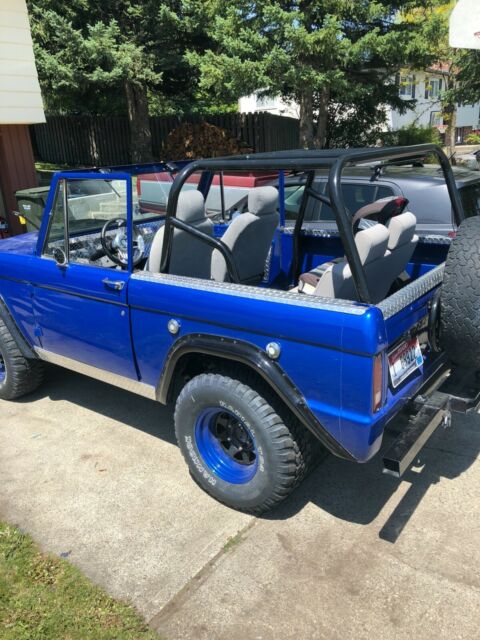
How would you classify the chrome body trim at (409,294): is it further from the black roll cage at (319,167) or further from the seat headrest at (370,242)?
the seat headrest at (370,242)

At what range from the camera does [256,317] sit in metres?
2.68

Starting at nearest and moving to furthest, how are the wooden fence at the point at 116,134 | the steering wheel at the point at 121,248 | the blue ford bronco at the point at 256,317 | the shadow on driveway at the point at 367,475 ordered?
the blue ford bronco at the point at 256,317
the shadow on driveway at the point at 367,475
the steering wheel at the point at 121,248
the wooden fence at the point at 116,134

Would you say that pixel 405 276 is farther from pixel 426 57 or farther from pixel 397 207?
pixel 426 57

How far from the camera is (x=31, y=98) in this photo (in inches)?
358

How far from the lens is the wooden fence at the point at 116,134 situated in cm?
1605

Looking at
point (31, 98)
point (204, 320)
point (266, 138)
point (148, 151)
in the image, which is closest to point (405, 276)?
point (204, 320)

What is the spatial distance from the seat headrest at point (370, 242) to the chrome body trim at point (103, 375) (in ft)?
4.89

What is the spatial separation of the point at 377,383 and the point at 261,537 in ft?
3.75

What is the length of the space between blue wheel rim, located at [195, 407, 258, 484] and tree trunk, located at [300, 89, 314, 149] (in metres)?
12.5

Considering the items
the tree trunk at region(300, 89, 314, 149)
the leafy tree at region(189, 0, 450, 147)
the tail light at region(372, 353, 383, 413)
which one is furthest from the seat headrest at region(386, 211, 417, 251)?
the tree trunk at region(300, 89, 314, 149)

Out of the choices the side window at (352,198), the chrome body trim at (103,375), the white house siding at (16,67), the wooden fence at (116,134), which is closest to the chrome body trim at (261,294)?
the chrome body trim at (103,375)

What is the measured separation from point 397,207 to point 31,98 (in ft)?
25.2

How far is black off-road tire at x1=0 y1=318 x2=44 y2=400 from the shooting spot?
4262mm

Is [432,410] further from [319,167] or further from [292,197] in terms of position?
[292,197]
